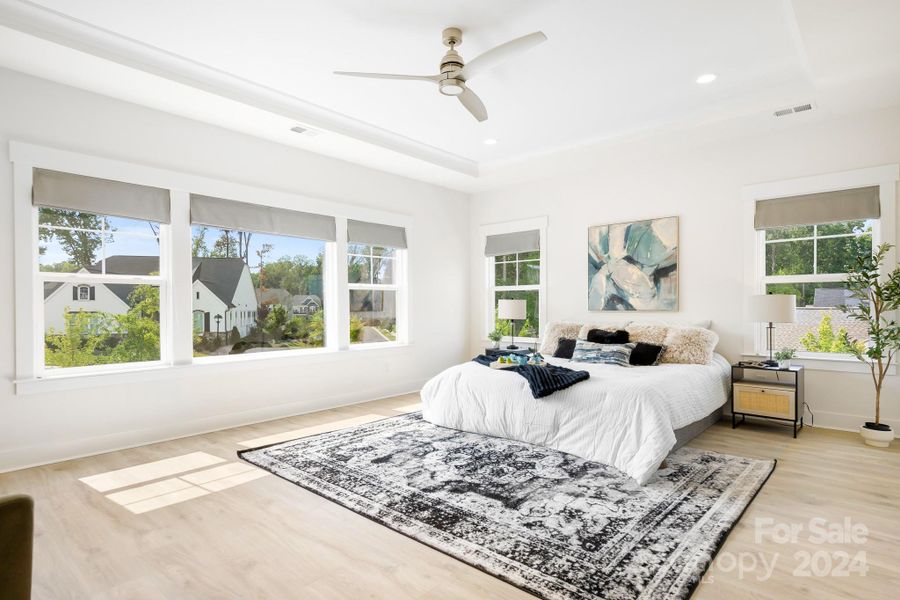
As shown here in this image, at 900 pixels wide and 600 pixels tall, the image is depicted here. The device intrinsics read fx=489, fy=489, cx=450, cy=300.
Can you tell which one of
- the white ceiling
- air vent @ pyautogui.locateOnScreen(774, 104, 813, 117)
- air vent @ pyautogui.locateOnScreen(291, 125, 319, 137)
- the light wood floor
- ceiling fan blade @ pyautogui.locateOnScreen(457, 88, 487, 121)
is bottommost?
the light wood floor

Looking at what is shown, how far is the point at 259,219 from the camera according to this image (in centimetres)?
472

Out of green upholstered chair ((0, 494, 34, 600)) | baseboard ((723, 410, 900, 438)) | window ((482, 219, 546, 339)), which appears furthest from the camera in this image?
window ((482, 219, 546, 339))

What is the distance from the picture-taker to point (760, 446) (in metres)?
3.79

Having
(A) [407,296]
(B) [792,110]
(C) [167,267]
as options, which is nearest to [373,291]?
(A) [407,296]

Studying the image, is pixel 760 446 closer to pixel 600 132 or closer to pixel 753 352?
pixel 753 352

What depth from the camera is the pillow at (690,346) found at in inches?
173

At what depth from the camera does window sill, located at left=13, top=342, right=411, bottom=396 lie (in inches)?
137

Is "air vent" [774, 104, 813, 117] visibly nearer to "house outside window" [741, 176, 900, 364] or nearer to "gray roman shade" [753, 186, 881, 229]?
"house outside window" [741, 176, 900, 364]

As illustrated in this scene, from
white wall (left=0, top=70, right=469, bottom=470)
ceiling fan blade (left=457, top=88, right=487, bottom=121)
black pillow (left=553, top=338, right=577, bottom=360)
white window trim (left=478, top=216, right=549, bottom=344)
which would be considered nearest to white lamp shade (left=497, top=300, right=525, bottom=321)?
white window trim (left=478, top=216, right=549, bottom=344)

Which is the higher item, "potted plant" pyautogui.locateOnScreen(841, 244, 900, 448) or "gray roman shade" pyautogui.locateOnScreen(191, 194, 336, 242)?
"gray roman shade" pyautogui.locateOnScreen(191, 194, 336, 242)

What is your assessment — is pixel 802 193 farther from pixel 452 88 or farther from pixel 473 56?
pixel 452 88

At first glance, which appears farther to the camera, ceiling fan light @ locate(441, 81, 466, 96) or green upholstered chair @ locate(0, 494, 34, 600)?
ceiling fan light @ locate(441, 81, 466, 96)

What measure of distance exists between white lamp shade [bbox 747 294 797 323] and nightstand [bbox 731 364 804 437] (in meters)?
0.43

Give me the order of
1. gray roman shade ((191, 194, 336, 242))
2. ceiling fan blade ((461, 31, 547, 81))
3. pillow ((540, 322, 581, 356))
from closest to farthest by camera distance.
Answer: ceiling fan blade ((461, 31, 547, 81)) < gray roman shade ((191, 194, 336, 242)) < pillow ((540, 322, 581, 356))
